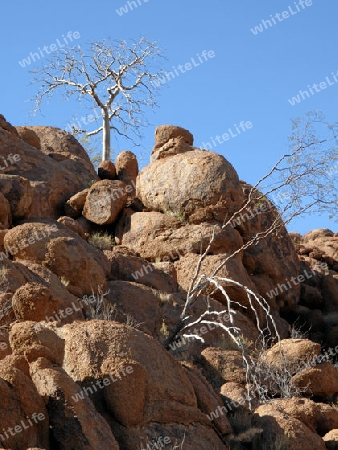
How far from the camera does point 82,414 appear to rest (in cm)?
718

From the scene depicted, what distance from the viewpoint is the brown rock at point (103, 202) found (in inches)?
721

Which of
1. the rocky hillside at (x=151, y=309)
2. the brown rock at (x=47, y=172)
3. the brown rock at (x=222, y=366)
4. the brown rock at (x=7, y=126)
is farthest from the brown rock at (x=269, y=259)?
the brown rock at (x=222, y=366)

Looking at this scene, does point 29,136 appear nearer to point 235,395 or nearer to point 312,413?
point 235,395

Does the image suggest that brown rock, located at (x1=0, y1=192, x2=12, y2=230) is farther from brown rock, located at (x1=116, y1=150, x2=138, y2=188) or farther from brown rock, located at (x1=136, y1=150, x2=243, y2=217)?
brown rock, located at (x1=116, y1=150, x2=138, y2=188)

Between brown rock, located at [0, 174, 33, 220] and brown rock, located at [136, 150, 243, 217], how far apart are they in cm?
405

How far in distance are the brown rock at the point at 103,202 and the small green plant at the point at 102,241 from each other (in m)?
0.39

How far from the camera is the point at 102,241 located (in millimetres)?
17578

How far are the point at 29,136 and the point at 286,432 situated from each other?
13303 millimetres

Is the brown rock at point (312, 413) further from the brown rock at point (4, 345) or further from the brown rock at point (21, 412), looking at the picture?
the brown rock at point (21, 412)

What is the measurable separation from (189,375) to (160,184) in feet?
31.5

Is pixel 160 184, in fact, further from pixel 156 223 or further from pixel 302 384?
pixel 302 384

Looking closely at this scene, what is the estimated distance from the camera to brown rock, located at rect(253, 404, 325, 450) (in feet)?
30.7

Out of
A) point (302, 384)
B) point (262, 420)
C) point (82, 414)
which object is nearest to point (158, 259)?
point (302, 384)

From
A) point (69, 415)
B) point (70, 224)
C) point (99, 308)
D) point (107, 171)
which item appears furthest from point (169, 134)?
point (69, 415)
